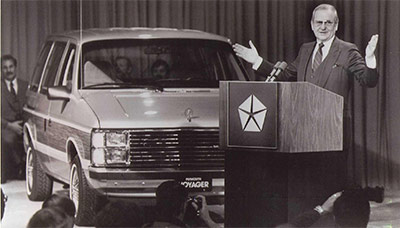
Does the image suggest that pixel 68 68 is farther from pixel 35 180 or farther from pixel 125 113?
pixel 35 180

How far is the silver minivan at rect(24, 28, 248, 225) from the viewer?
223 inches

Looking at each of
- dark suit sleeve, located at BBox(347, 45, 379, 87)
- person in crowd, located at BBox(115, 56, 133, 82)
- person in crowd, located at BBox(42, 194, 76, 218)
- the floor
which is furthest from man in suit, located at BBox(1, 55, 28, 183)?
dark suit sleeve, located at BBox(347, 45, 379, 87)

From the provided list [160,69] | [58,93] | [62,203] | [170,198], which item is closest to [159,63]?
[160,69]

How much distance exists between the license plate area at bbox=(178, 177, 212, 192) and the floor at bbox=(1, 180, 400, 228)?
94 cm

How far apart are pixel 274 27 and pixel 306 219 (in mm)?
1504

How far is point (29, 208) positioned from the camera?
235 inches

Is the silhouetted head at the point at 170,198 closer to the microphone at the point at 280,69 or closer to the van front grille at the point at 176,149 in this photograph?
the van front grille at the point at 176,149

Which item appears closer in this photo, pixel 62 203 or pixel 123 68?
pixel 62 203

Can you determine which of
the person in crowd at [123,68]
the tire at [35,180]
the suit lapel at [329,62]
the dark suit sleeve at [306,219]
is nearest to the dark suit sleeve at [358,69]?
the suit lapel at [329,62]

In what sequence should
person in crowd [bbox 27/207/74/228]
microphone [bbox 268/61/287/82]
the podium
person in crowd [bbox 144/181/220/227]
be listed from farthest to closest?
person in crowd [bbox 144/181/220/227], person in crowd [bbox 27/207/74/228], microphone [bbox 268/61/287/82], the podium

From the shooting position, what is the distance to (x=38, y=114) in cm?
614

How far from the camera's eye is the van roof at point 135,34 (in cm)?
606

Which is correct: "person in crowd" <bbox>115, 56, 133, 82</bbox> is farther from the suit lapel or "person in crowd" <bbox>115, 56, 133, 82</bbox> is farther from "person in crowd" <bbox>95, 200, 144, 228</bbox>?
the suit lapel

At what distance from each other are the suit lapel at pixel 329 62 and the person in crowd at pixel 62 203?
6.65ft
